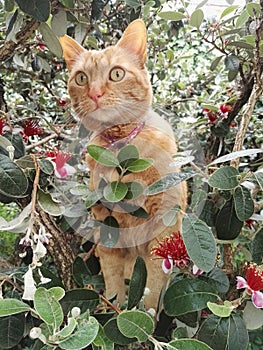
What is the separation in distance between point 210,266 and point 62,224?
36cm

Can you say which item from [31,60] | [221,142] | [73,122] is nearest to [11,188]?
[73,122]

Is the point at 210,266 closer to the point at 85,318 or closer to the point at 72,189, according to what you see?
the point at 85,318

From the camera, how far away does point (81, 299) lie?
0.60 meters

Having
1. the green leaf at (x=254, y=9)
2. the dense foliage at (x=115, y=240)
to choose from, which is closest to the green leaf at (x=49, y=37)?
the dense foliage at (x=115, y=240)

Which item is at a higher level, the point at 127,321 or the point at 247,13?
the point at 247,13

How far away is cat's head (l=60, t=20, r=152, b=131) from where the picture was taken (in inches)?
31.2

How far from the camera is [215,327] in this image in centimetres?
57

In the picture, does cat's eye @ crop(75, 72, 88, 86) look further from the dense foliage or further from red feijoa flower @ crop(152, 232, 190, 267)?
red feijoa flower @ crop(152, 232, 190, 267)

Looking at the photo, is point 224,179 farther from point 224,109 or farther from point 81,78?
point 224,109

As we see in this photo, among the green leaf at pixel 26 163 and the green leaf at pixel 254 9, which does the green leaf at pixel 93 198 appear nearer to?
the green leaf at pixel 26 163

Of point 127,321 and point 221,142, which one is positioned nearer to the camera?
point 127,321

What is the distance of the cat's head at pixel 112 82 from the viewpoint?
31.2 inches

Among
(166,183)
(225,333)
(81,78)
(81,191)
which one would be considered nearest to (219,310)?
(225,333)

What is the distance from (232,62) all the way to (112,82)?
319 millimetres
